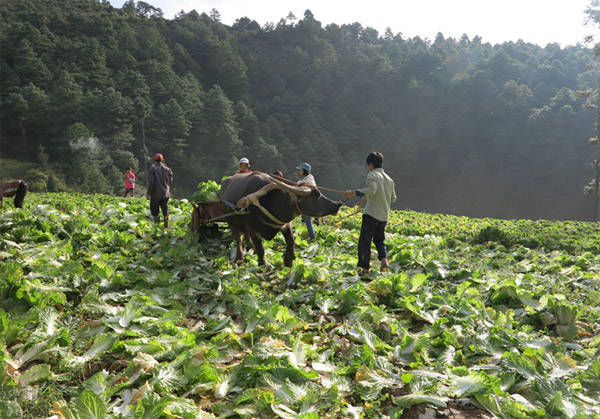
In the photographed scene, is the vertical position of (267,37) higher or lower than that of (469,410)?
higher

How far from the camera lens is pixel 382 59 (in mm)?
88312

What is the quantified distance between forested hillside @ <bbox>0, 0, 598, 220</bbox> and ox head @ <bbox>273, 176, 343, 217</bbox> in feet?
114

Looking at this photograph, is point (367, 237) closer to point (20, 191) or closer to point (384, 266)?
point (384, 266)

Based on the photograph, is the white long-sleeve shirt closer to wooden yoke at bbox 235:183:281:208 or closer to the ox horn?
the ox horn

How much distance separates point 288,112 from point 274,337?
81.4m

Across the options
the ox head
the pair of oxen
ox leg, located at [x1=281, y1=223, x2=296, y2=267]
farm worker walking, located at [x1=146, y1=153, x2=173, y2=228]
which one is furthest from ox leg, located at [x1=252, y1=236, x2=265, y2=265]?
farm worker walking, located at [x1=146, y1=153, x2=173, y2=228]

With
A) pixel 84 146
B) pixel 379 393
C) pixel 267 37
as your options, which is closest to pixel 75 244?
pixel 379 393

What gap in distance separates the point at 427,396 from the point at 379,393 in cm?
41

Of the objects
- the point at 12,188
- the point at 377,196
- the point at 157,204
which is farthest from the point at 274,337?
the point at 157,204

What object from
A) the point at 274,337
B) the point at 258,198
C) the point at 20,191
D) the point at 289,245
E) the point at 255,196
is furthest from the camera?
the point at 289,245

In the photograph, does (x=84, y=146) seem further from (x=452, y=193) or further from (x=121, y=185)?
(x=452, y=193)

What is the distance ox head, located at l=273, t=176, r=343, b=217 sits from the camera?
7.11 meters

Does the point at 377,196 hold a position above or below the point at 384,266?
above

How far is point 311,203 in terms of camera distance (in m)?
7.22
